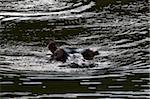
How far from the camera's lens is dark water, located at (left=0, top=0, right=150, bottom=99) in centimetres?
799

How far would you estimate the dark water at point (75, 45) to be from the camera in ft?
26.2

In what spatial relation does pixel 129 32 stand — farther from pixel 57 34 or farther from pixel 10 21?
pixel 10 21

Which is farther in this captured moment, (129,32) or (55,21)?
(55,21)

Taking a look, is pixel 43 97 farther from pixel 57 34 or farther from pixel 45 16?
pixel 45 16

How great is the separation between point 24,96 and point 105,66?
73.4 inches

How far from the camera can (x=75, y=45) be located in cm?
1053

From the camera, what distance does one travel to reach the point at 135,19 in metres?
12.5

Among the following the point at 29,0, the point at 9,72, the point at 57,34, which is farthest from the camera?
the point at 29,0

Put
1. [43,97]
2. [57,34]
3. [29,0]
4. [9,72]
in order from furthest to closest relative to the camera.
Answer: [29,0]
[57,34]
[9,72]
[43,97]

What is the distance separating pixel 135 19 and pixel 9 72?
14.7ft

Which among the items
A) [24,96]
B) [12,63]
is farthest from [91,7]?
[24,96]

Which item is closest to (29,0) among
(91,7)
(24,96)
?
(91,7)

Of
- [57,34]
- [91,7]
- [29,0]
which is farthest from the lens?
[29,0]

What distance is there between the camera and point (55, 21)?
40.9 ft
